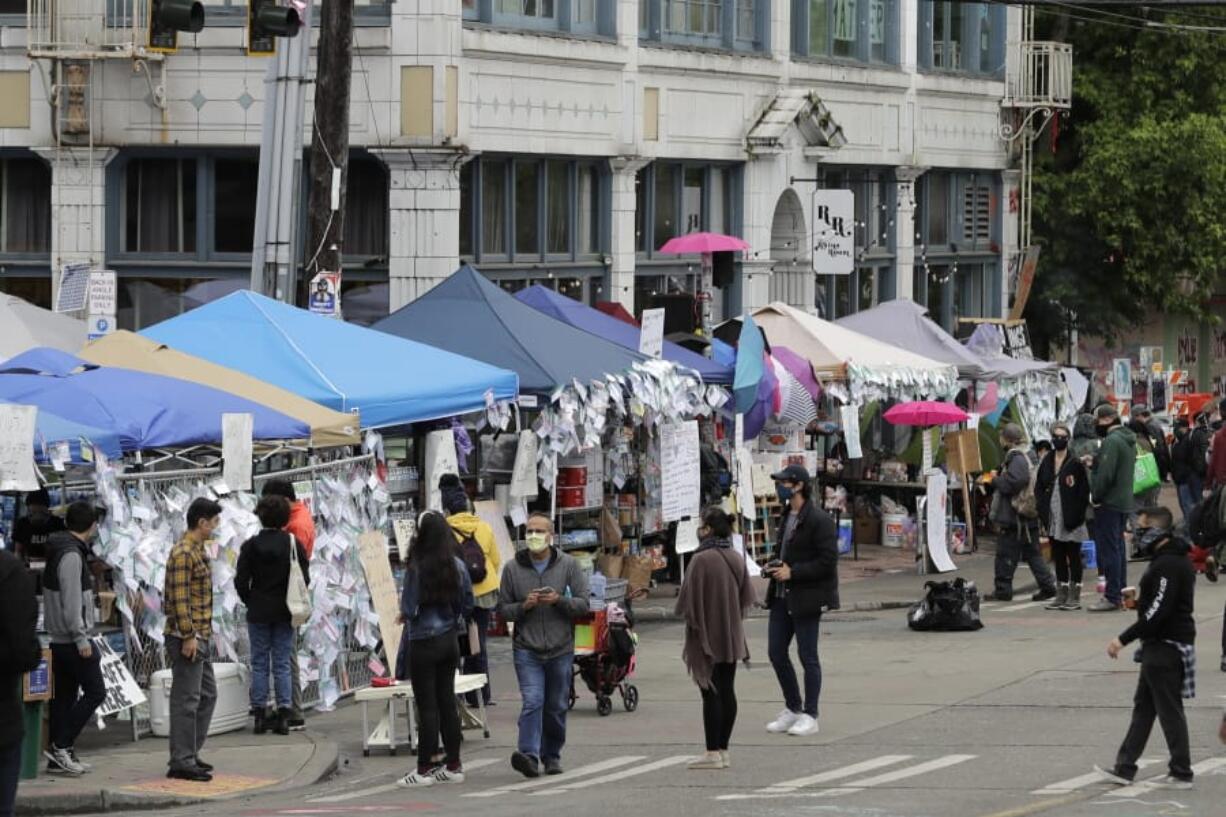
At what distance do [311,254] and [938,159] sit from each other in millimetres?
18440

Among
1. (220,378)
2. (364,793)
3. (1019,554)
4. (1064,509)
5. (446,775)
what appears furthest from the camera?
(1019,554)

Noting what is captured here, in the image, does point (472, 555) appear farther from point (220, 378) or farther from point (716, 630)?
point (716, 630)

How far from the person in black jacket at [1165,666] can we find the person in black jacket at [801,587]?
2.89 meters

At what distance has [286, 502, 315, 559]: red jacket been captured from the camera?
17.6 metres

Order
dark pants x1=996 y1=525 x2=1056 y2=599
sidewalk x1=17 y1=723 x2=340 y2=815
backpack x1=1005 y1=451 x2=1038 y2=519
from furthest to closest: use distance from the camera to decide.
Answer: dark pants x1=996 y1=525 x2=1056 y2=599 → backpack x1=1005 y1=451 x2=1038 y2=519 → sidewalk x1=17 y1=723 x2=340 y2=815

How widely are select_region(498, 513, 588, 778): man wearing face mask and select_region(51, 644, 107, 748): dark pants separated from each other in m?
2.59

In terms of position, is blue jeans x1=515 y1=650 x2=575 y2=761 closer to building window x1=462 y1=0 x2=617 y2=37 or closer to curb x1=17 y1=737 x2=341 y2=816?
curb x1=17 y1=737 x2=341 y2=816

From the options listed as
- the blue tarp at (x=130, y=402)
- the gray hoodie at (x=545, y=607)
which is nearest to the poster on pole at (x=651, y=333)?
the blue tarp at (x=130, y=402)

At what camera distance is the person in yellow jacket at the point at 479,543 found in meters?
18.3

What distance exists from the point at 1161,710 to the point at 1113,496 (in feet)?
33.4

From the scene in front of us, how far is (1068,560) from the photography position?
973 inches

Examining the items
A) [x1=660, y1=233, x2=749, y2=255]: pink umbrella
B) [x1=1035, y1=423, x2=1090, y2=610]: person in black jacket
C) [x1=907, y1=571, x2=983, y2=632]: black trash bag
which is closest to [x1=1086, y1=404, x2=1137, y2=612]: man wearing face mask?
[x1=1035, y1=423, x2=1090, y2=610]: person in black jacket

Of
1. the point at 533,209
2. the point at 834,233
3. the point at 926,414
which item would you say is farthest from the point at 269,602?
the point at 834,233

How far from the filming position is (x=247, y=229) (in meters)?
27.5
